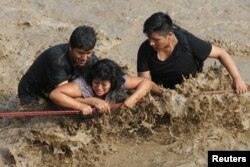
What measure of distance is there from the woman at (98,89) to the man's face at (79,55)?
9 centimetres

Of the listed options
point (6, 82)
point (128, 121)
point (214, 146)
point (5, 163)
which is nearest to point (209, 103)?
point (214, 146)

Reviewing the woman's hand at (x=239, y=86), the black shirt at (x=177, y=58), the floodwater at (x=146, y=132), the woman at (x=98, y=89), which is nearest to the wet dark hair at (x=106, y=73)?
the woman at (x=98, y=89)

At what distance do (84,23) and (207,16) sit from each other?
165 cm

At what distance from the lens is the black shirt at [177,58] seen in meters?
4.04

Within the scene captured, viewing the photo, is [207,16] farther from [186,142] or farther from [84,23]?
[186,142]

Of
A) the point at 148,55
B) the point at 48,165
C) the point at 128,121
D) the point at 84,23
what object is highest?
the point at 84,23

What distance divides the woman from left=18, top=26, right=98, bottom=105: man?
0.27 ft

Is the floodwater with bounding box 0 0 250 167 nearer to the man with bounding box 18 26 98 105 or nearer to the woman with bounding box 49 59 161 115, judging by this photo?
the woman with bounding box 49 59 161 115

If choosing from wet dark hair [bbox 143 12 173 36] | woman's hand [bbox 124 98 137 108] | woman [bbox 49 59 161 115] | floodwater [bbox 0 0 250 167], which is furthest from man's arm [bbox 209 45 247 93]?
woman's hand [bbox 124 98 137 108]

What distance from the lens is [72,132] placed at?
4496 millimetres

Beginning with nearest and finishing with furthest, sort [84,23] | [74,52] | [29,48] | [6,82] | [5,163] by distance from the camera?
[74,52], [5,163], [6,82], [29,48], [84,23]

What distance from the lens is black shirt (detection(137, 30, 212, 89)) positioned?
13.3 ft

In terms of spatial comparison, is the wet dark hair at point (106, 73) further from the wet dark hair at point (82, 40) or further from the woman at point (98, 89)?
the wet dark hair at point (82, 40)

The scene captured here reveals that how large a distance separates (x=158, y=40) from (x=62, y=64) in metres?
0.74
